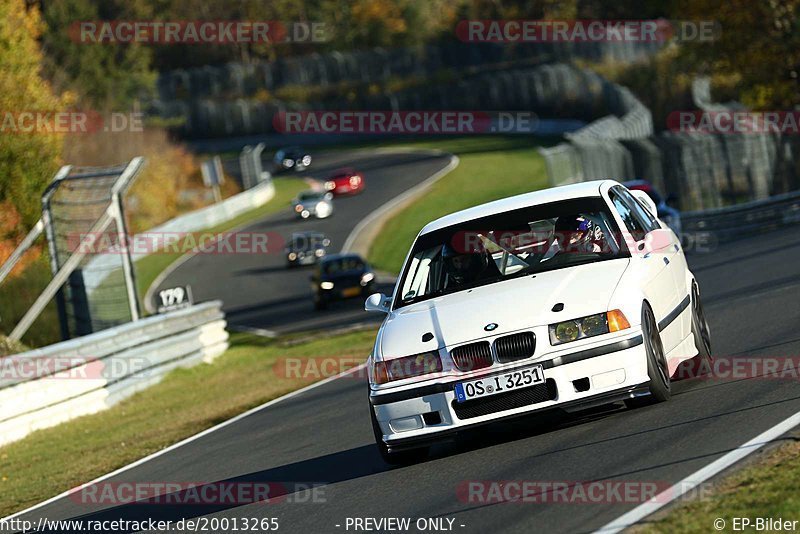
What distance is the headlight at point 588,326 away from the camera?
844 centimetres

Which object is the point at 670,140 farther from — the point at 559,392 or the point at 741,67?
the point at 559,392

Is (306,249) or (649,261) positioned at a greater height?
(649,261)

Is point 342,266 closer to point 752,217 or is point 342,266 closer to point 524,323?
point 752,217

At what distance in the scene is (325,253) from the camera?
4831 cm

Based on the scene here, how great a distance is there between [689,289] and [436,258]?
223cm

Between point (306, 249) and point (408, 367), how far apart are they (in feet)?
127

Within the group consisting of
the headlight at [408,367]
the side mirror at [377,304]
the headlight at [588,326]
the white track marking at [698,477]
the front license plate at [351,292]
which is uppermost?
the side mirror at [377,304]

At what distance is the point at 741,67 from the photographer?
4031 centimetres

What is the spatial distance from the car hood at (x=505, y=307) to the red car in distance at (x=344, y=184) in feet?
188

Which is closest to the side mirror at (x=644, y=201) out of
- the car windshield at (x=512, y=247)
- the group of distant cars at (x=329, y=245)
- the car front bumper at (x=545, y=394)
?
the car windshield at (x=512, y=247)

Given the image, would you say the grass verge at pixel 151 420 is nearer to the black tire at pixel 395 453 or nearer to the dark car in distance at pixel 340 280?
the black tire at pixel 395 453

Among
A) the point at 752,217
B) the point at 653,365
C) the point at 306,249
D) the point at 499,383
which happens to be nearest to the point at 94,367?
the point at 499,383

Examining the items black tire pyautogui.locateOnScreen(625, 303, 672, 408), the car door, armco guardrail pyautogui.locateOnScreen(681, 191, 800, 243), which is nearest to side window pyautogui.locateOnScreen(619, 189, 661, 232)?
the car door

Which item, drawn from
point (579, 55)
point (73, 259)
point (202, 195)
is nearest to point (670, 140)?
point (73, 259)
